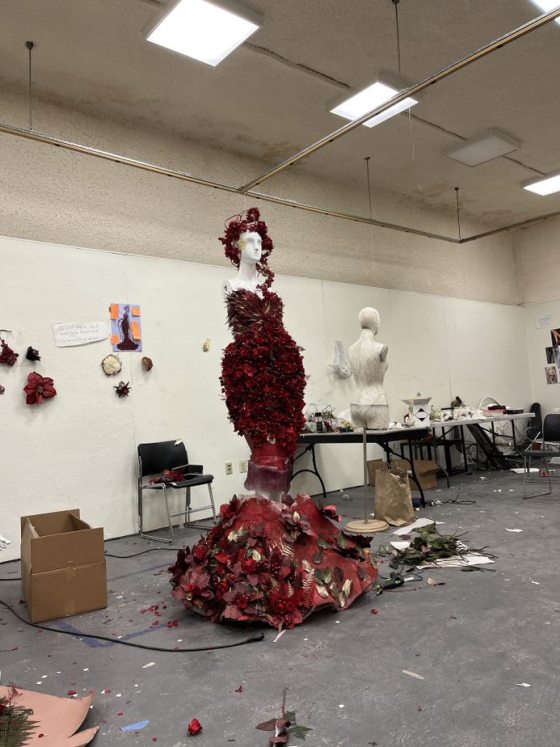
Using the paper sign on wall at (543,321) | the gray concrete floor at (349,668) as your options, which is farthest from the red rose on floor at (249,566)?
the paper sign on wall at (543,321)

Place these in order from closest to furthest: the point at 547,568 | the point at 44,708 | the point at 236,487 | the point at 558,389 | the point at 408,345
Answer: the point at 44,708 < the point at 547,568 < the point at 236,487 < the point at 408,345 < the point at 558,389

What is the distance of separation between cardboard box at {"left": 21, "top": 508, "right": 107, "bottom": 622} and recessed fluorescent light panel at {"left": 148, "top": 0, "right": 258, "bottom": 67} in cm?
340

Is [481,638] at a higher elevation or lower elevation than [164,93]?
lower

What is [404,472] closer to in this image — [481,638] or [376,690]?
[481,638]

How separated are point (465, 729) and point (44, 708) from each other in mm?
1355

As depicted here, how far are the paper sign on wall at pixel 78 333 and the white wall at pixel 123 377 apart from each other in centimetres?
5

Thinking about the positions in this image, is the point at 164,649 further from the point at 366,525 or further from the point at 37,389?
the point at 37,389

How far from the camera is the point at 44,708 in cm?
185

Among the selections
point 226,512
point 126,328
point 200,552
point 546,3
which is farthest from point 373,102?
point 200,552

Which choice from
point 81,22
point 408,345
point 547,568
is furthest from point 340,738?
point 408,345

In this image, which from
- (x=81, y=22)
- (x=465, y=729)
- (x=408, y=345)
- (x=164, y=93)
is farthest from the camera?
(x=408, y=345)

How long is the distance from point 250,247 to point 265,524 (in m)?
1.60

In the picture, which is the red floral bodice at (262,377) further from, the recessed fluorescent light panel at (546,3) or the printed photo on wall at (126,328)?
the recessed fluorescent light panel at (546,3)

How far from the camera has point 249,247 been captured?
3.31 m
